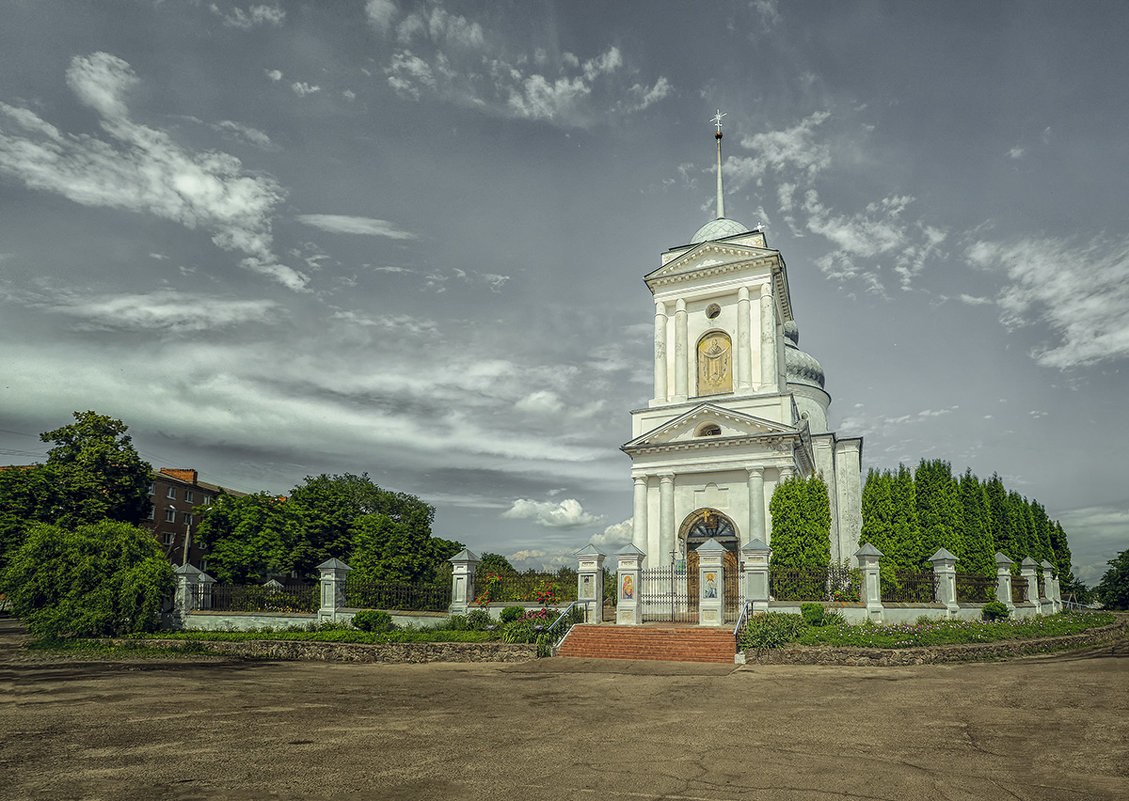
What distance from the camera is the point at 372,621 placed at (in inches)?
840

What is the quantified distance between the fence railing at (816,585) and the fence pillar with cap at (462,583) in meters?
9.84

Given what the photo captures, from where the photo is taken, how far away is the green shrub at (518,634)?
63.4 feet

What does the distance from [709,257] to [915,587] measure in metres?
17.5

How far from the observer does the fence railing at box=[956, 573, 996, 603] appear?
79.5 ft

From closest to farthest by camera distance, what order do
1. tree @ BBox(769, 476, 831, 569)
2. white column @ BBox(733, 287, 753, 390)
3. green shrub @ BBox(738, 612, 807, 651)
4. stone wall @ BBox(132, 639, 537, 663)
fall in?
green shrub @ BBox(738, 612, 807, 651)
stone wall @ BBox(132, 639, 537, 663)
tree @ BBox(769, 476, 831, 569)
white column @ BBox(733, 287, 753, 390)

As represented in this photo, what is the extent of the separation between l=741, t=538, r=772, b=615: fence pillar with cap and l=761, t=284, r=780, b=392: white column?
36.1 feet

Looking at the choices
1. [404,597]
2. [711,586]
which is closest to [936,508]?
[711,586]

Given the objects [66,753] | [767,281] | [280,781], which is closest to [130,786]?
[280,781]

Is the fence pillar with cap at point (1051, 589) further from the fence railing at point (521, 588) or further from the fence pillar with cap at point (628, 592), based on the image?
the fence railing at point (521, 588)

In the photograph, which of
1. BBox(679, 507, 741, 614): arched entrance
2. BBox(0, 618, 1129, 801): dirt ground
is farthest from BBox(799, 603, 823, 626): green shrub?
BBox(679, 507, 741, 614): arched entrance

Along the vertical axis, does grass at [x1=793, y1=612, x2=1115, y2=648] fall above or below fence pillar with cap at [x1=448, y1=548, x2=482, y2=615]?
below

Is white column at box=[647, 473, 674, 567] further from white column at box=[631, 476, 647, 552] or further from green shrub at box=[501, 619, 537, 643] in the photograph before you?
green shrub at box=[501, 619, 537, 643]

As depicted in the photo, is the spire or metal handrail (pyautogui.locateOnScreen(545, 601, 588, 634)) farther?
the spire

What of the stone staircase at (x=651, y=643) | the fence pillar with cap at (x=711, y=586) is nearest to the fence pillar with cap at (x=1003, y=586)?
the fence pillar with cap at (x=711, y=586)
